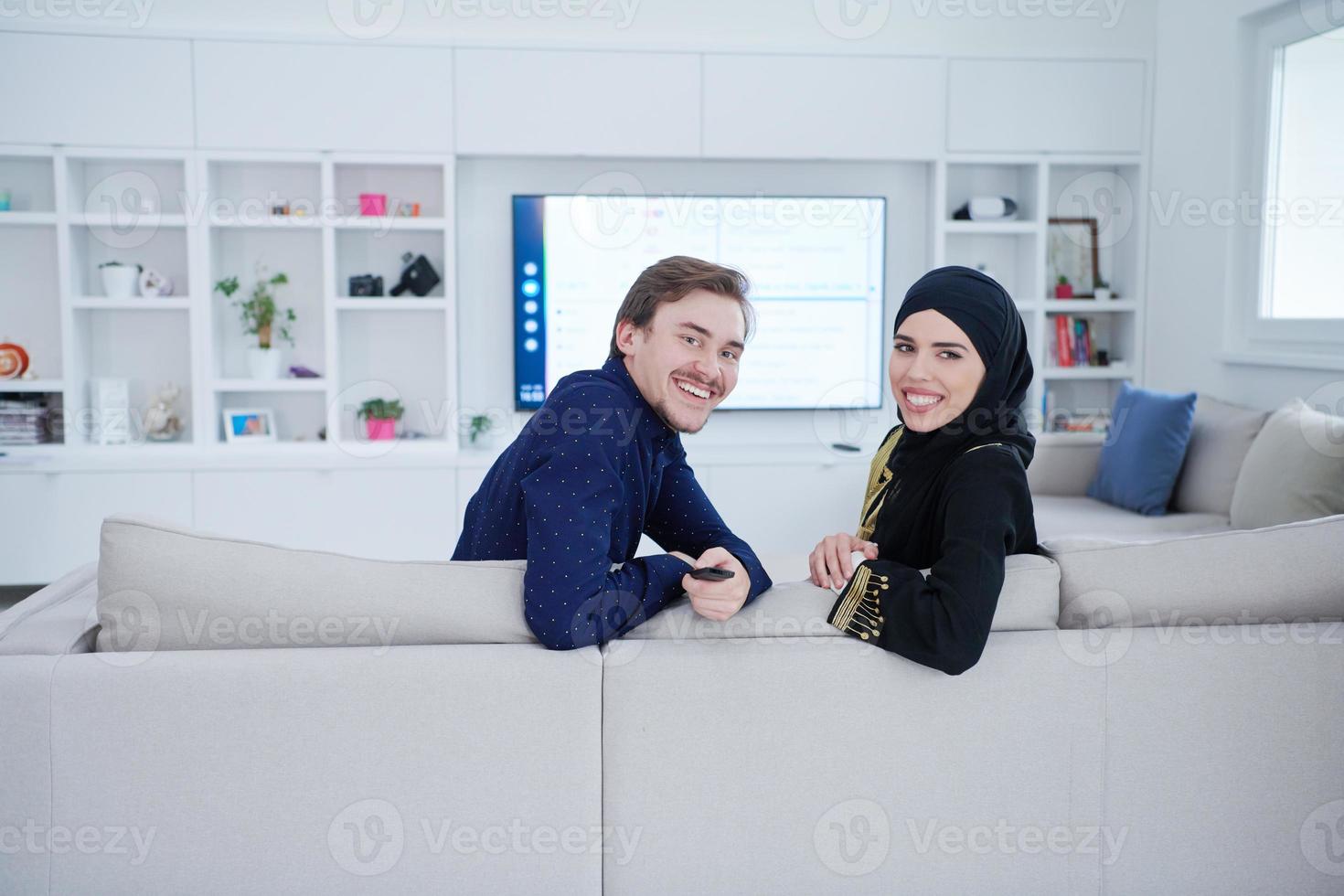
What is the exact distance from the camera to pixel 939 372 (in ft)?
5.45

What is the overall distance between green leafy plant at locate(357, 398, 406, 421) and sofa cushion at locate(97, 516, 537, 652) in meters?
3.36

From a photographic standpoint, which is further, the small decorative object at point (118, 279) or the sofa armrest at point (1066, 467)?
the small decorative object at point (118, 279)

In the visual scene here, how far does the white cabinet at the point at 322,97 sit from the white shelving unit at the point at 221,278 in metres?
0.07

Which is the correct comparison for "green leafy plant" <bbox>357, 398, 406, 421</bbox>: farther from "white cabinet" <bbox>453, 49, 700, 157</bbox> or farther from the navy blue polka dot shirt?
the navy blue polka dot shirt

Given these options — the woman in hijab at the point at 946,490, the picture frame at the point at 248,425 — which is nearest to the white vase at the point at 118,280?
the picture frame at the point at 248,425

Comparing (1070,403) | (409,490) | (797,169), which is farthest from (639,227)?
(1070,403)

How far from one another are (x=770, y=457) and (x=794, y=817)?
10.7 ft

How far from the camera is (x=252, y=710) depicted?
1.37 m

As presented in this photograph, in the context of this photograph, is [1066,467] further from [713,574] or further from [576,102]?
[713,574]

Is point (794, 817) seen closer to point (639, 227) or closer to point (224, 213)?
point (639, 227)

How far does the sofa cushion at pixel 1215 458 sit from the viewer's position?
12.1ft
